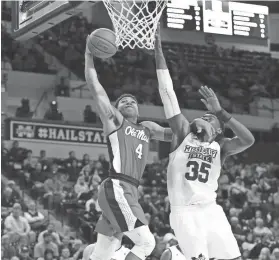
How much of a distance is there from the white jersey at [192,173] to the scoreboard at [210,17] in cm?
850

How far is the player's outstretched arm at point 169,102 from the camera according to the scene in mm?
7043

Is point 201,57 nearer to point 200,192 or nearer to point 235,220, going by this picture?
point 235,220

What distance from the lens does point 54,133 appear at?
18672mm

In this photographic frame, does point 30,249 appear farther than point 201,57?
No

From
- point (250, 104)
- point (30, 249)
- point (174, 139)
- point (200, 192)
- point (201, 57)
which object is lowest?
point (30, 249)

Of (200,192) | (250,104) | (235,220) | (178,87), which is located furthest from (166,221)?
(200,192)

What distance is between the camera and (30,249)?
13.0 m

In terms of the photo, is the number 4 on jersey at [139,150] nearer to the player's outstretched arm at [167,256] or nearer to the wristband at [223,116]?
the wristband at [223,116]

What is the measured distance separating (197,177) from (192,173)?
0.06 m

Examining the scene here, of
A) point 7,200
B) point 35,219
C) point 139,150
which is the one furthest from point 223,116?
point 7,200

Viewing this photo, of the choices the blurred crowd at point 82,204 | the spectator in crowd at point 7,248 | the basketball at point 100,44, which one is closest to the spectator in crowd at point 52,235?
the blurred crowd at point 82,204

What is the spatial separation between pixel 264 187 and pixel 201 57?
486cm

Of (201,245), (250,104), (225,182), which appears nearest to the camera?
(201,245)

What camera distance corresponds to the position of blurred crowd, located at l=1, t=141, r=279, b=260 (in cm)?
1325
